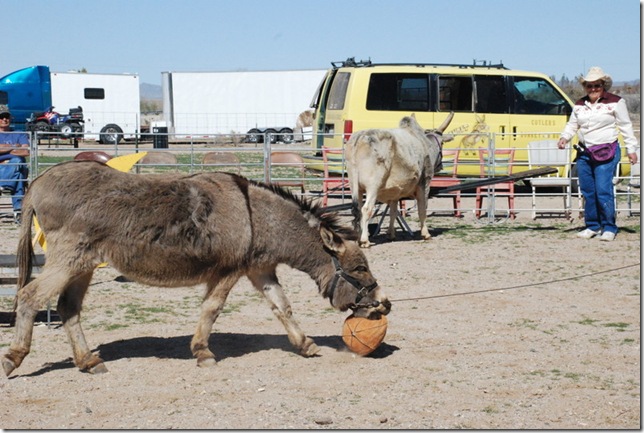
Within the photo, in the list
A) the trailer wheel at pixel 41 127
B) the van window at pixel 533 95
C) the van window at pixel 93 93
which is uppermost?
the van window at pixel 93 93

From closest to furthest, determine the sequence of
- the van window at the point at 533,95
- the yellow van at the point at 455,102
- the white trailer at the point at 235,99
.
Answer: the yellow van at the point at 455,102 < the van window at the point at 533,95 < the white trailer at the point at 235,99

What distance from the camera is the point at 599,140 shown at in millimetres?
12562

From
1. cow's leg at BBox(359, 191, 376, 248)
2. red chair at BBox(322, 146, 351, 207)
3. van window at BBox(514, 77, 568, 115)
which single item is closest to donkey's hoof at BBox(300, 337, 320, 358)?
cow's leg at BBox(359, 191, 376, 248)

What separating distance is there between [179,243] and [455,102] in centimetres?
1183

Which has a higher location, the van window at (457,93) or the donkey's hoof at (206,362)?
the van window at (457,93)

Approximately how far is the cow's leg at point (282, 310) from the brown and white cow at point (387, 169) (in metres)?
4.97

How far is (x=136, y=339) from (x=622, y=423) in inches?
163

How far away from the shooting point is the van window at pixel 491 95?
17.6m

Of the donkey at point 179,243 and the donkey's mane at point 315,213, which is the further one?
the donkey's mane at point 315,213

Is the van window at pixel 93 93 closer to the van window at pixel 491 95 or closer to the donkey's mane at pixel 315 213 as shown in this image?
the van window at pixel 491 95

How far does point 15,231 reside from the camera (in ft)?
46.3

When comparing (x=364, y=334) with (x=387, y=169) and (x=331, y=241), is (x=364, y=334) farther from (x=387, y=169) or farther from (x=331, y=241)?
(x=387, y=169)

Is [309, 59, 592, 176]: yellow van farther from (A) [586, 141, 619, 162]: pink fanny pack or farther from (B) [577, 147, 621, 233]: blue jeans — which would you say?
(A) [586, 141, 619, 162]: pink fanny pack

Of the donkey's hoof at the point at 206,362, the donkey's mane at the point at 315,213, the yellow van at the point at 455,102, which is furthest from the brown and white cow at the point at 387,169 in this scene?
the donkey's hoof at the point at 206,362
